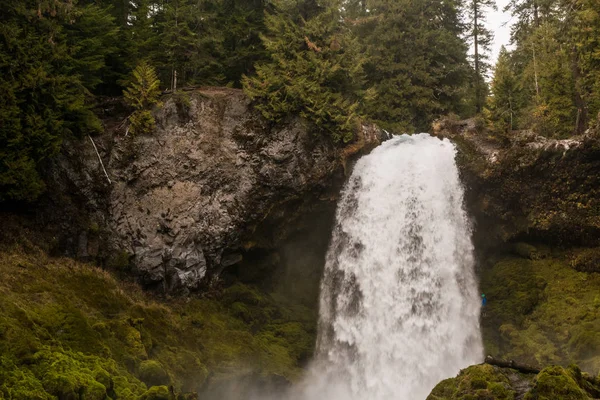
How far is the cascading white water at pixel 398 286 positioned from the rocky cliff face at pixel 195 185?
2.32m

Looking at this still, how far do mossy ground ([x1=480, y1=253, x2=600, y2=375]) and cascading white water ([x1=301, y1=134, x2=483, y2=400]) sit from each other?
948mm

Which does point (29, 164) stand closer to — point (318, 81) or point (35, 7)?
point (35, 7)

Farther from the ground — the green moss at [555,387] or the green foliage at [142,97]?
the green foliage at [142,97]

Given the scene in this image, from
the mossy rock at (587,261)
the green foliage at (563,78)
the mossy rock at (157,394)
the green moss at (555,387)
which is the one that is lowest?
the mossy rock at (157,394)

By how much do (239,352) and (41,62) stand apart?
39.6 ft

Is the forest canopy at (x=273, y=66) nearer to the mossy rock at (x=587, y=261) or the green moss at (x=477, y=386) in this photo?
the mossy rock at (x=587, y=261)

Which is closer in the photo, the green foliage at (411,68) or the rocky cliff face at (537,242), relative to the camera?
the rocky cliff face at (537,242)

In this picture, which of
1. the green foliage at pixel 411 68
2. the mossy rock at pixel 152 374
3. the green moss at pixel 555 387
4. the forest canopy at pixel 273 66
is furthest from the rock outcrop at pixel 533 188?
the mossy rock at pixel 152 374

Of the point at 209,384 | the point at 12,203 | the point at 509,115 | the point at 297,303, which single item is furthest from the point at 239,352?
the point at 509,115

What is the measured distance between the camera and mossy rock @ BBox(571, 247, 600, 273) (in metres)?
16.0

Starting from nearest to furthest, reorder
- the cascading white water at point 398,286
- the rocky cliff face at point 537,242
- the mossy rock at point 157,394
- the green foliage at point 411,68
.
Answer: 1. the mossy rock at point 157,394
2. the rocky cliff face at point 537,242
3. the cascading white water at point 398,286
4. the green foliage at point 411,68

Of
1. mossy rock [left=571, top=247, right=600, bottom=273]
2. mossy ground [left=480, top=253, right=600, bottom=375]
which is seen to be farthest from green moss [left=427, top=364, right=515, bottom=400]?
mossy rock [left=571, top=247, right=600, bottom=273]

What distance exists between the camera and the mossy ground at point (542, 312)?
1417 cm

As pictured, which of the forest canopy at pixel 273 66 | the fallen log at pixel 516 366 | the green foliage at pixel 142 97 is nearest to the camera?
the fallen log at pixel 516 366
